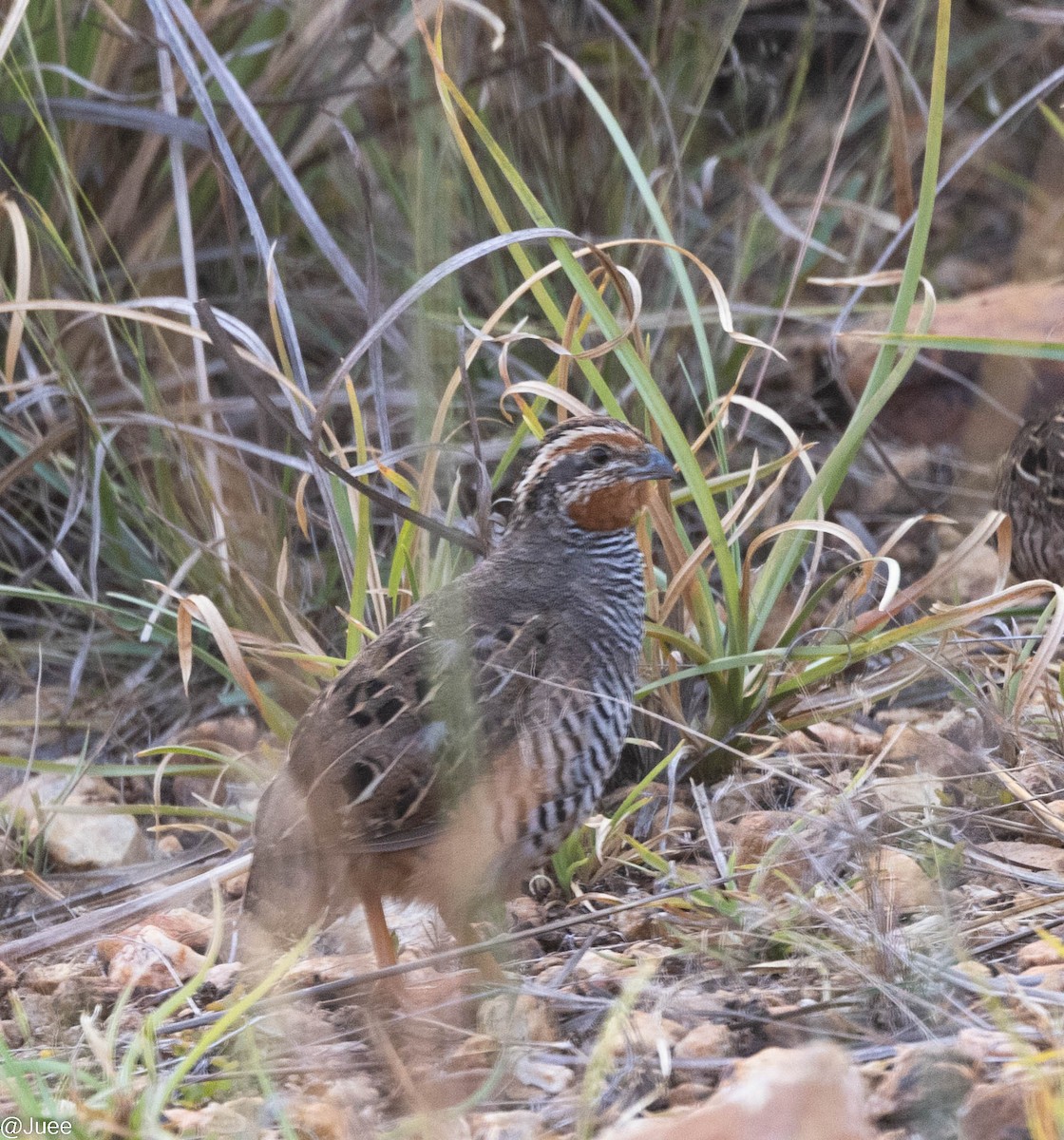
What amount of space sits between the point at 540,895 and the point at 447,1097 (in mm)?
1038

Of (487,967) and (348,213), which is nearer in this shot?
(487,967)

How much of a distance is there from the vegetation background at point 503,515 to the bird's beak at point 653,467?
0.24 metres

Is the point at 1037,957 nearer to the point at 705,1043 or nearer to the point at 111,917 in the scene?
the point at 705,1043

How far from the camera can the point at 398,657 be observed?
3.19 m

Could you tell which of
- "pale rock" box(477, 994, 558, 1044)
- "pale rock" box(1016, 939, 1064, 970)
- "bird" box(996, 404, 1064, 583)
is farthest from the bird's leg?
"bird" box(996, 404, 1064, 583)

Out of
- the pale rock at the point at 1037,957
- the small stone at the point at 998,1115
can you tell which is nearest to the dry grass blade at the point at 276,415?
the pale rock at the point at 1037,957

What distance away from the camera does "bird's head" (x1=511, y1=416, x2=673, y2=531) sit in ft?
11.6

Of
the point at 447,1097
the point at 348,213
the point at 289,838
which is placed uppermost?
the point at 348,213

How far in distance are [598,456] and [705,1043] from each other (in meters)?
1.42

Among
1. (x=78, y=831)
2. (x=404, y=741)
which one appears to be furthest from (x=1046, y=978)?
(x=78, y=831)

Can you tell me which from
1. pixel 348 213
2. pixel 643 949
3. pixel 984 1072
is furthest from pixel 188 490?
pixel 984 1072

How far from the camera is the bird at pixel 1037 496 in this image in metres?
4.98

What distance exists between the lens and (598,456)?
11.7 ft

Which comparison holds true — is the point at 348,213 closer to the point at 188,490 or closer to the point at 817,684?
the point at 188,490
